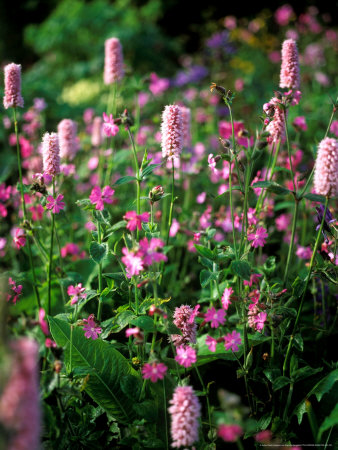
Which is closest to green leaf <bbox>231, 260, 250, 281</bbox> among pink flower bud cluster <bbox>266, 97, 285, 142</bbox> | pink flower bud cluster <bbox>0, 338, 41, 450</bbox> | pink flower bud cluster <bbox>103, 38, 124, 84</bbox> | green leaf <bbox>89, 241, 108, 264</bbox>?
green leaf <bbox>89, 241, 108, 264</bbox>

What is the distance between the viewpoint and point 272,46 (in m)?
6.79

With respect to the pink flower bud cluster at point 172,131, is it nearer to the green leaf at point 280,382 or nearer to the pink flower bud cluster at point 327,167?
the pink flower bud cluster at point 327,167

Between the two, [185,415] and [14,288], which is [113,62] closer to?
[14,288]

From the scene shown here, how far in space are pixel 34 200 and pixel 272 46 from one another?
5.81 meters

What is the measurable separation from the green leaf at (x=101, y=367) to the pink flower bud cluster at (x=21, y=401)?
0.62m

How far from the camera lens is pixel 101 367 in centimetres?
133

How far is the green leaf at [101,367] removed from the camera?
130 cm

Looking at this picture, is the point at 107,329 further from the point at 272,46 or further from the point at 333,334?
the point at 272,46

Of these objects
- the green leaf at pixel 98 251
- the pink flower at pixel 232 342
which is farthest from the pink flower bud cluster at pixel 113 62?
the pink flower at pixel 232 342

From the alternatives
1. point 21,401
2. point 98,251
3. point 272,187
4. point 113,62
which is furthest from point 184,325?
point 113,62

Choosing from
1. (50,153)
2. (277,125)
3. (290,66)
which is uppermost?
(290,66)

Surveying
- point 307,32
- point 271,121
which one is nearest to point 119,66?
point 271,121

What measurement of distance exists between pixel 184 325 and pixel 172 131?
1.76 ft

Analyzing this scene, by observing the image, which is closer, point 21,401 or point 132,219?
point 21,401
